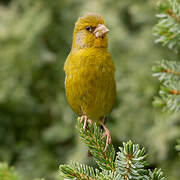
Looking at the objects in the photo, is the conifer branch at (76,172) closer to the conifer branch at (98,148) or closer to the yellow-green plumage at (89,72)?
the conifer branch at (98,148)

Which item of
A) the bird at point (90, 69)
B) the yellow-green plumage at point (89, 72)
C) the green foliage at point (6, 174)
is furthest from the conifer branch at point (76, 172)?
the yellow-green plumage at point (89, 72)

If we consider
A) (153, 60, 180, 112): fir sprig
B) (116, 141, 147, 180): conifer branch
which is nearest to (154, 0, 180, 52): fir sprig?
(153, 60, 180, 112): fir sprig

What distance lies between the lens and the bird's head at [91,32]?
275 centimetres

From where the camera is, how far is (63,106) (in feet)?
13.4

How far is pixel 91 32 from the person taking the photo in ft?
9.20

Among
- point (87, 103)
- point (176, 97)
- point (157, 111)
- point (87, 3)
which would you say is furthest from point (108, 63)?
point (87, 3)

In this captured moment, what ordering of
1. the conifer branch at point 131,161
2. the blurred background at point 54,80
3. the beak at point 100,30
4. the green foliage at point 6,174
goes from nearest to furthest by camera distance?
the conifer branch at point 131,161
the green foliage at point 6,174
the beak at point 100,30
the blurred background at point 54,80

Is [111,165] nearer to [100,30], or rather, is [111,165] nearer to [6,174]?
[6,174]

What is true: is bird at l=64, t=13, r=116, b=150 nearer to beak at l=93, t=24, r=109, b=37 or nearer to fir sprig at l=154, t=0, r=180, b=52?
beak at l=93, t=24, r=109, b=37

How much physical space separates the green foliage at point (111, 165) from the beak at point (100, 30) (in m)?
1.05

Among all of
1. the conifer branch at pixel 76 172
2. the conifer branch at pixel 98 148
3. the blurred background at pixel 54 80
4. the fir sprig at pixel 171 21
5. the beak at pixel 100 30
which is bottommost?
the conifer branch at pixel 76 172

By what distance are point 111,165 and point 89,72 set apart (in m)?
1.13

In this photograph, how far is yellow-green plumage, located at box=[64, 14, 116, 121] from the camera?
8.78ft

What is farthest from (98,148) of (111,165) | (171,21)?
(171,21)
